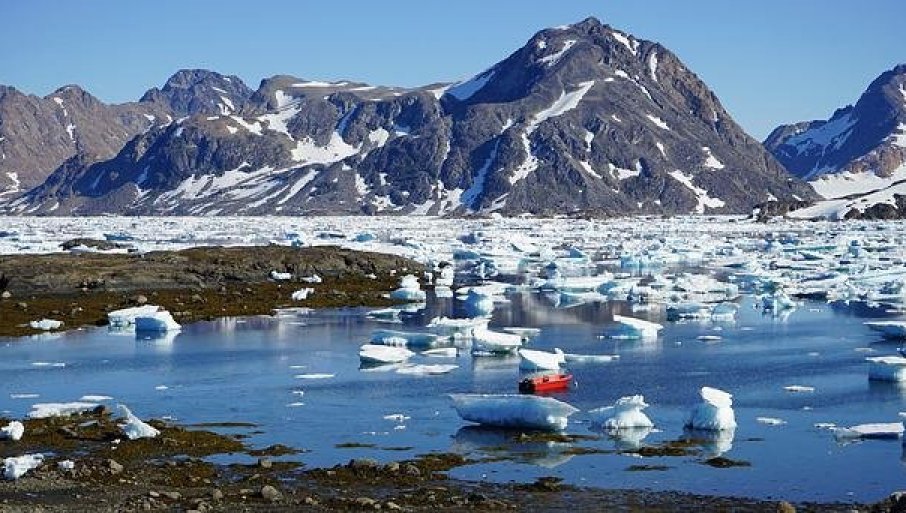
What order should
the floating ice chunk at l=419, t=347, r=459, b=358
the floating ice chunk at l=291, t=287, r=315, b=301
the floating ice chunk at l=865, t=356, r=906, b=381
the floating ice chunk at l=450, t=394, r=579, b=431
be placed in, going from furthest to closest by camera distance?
the floating ice chunk at l=291, t=287, r=315, b=301 → the floating ice chunk at l=419, t=347, r=459, b=358 → the floating ice chunk at l=865, t=356, r=906, b=381 → the floating ice chunk at l=450, t=394, r=579, b=431

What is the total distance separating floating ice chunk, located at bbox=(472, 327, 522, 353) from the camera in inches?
1244

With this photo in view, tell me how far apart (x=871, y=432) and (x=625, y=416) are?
13.5 ft

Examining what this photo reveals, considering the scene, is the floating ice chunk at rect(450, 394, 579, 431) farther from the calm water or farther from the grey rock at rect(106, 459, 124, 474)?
the grey rock at rect(106, 459, 124, 474)

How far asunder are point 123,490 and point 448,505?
462 centimetres

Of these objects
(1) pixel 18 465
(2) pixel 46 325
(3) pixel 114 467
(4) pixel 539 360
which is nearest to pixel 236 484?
(3) pixel 114 467

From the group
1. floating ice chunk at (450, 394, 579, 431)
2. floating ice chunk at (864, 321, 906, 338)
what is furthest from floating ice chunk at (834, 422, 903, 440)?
floating ice chunk at (864, 321, 906, 338)

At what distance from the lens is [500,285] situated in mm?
52875

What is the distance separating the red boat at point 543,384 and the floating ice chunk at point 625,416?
351cm

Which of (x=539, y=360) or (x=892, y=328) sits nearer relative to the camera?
(x=539, y=360)

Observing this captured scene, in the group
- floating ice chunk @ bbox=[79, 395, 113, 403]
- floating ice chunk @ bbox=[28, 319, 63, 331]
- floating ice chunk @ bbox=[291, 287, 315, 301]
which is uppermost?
floating ice chunk @ bbox=[291, 287, 315, 301]

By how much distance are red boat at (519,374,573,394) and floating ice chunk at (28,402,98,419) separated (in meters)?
8.56

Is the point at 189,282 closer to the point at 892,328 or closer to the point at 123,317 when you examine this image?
the point at 123,317

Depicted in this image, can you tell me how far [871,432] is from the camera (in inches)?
824

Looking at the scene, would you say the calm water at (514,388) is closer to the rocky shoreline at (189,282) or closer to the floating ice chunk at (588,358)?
the floating ice chunk at (588,358)
